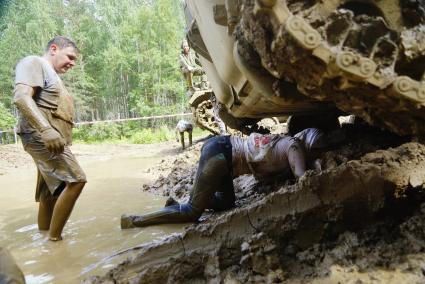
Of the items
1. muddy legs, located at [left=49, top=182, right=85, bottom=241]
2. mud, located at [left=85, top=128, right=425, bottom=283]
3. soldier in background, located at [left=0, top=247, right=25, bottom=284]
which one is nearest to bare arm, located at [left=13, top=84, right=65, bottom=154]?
muddy legs, located at [left=49, top=182, right=85, bottom=241]

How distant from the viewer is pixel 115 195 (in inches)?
217

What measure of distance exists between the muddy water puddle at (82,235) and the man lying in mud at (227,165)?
0.11 m

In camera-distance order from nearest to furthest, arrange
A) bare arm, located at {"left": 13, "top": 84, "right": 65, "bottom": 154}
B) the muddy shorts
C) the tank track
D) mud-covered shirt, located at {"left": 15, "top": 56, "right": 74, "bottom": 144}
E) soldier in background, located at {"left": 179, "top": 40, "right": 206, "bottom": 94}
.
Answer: the tank track, bare arm, located at {"left": 13, "top": 84, "right": 65, "bottom": 154}, mud-covered shirt, located at {"left": 15, "top": 56, "right": 74, "bottom": 144}, the muddy shorts, soldier in background, located at {"left": 179, "top": 40, "right": 206, "bottom": 94}

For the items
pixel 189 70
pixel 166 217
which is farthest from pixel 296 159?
pixel 189 70

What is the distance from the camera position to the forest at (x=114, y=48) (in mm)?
28422

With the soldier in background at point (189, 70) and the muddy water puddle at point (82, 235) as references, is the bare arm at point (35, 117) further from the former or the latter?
the soldier in background at point (189, 70)

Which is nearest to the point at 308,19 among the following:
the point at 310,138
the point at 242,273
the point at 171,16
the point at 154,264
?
the point at 242,273

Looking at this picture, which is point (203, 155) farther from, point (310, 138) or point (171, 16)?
point (171, 16)

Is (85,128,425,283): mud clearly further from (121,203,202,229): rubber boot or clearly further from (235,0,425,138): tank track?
(121,203,202,229): rubber boot

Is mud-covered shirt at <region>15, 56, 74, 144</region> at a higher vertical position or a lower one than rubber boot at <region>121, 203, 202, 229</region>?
higher

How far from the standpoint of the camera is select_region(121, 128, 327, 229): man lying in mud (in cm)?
341

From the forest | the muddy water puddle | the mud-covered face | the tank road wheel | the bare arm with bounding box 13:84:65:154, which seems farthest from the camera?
the forest

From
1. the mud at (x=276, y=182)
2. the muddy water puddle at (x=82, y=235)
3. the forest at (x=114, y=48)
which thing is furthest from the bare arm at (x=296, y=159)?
the forest at (x=114, y=48)

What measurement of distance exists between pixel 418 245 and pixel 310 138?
182cm
